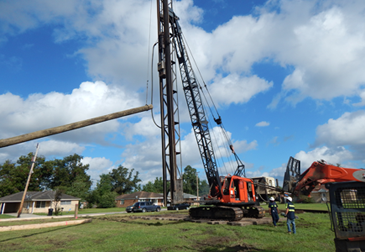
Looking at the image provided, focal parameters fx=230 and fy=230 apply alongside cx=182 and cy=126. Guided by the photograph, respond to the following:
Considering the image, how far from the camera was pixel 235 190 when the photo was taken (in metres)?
16.3

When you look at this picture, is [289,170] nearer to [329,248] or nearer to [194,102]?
[329,248]

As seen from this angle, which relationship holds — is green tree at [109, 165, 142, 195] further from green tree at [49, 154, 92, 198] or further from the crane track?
the crane track

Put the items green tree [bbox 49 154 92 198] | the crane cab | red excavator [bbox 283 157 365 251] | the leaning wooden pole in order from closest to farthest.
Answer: red excavator [bbox 283 157 365 251]
the leaning wooden pole
the crane cab
green tree [bbox 49 154 92 198]

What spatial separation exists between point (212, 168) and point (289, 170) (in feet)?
47.6

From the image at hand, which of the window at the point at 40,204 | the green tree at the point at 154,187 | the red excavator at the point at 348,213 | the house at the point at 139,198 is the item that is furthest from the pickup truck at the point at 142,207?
the green tree at the point at 154,187

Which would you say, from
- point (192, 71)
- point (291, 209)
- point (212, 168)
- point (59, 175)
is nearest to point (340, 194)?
point (291, 209)

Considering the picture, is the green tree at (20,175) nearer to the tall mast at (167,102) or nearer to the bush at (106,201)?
the bush at (106,201)

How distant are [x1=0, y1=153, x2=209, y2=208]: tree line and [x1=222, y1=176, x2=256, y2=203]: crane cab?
1898 cm

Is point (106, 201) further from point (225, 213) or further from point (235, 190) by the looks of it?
point (225, 213)

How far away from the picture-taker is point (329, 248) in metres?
7.77

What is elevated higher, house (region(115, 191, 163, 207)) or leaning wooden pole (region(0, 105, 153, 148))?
leaning wooden pole (region(0, 105, 153, 148))

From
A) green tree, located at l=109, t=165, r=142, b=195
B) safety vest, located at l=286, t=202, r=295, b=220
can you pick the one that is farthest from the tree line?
safety vest, located at l=286, t=202, r=295, b=220

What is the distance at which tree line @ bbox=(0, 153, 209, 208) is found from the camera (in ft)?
169

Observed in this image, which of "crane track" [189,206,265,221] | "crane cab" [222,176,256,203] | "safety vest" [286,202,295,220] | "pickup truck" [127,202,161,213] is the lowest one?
"pickup truck" [127,202,161,213]
